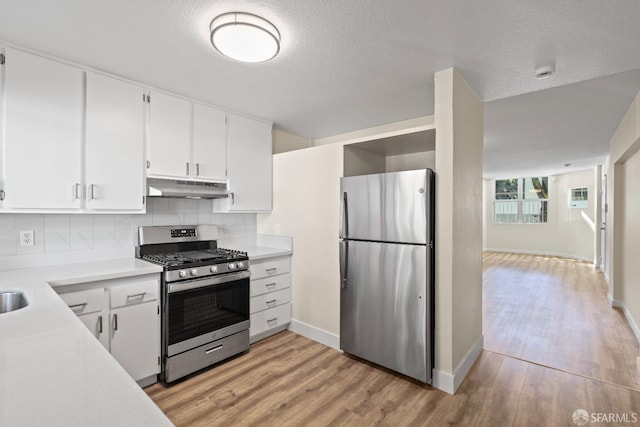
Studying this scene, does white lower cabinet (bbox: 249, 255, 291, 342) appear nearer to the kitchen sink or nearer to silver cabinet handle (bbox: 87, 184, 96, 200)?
silver cabinet handle (bbox: 87, 184, 96, 200)

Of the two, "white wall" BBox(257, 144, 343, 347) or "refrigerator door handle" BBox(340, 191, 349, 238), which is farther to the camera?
"white wall" BBox(257, 144, 343, 347)

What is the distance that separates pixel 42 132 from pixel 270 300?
90.0 inches

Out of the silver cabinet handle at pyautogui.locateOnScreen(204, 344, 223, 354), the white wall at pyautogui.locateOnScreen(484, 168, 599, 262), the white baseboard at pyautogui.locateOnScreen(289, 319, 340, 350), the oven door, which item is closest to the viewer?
the oven door

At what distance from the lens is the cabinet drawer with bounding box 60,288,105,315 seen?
196cm

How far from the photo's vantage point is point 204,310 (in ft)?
8.39

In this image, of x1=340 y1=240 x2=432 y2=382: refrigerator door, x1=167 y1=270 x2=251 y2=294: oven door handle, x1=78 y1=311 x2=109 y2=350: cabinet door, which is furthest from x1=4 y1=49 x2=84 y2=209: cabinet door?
x1=340 y1=240 x2=432 y2=382: refrigerator door

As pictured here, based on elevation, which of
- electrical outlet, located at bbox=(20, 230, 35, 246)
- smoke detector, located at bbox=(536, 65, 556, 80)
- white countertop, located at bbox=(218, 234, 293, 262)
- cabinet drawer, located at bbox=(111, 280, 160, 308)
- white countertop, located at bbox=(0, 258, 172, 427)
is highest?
smoke detector, located at bbox=(536, 65, 556, 80)

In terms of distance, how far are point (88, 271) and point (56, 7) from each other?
1.58 metres

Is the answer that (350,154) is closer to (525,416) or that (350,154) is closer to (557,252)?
(525,416)

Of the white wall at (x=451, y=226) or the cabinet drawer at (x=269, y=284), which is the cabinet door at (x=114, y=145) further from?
the white wall at (x=451, y=226)

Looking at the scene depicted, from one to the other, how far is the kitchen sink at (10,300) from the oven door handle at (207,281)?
812mm

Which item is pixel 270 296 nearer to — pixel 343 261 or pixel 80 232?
pixel 343 261

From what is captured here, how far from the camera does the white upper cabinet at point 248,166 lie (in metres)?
3.20

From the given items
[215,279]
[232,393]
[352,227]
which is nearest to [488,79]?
[352,227]
